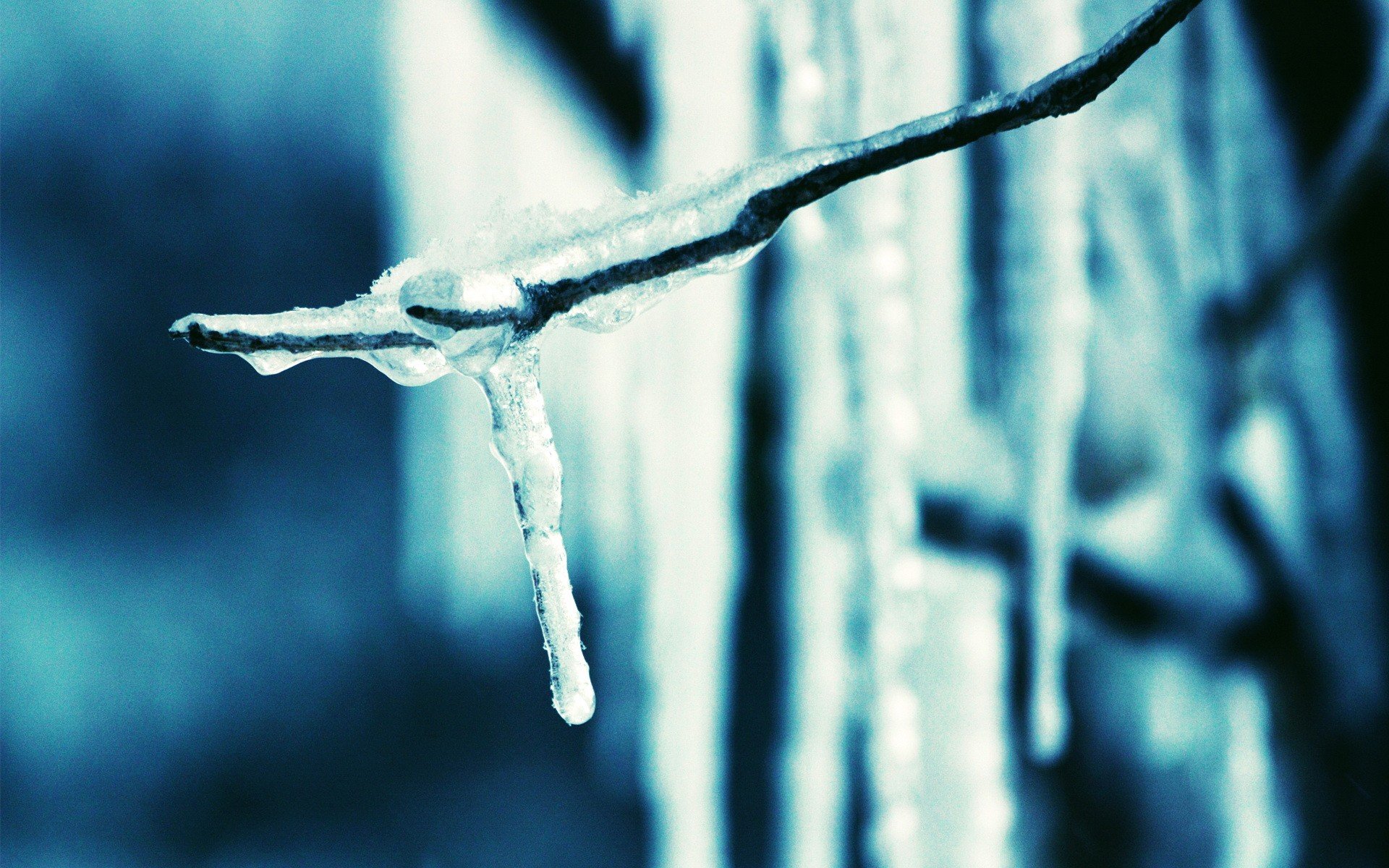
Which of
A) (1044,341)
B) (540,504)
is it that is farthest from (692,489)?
(540,504)

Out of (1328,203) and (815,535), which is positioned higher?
(1328,203)

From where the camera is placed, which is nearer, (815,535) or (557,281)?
(557,281)

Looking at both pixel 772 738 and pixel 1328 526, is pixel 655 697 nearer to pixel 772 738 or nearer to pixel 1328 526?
pixel 772 738

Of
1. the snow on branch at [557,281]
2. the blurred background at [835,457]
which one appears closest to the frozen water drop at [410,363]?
the snow on branch at [557,281]

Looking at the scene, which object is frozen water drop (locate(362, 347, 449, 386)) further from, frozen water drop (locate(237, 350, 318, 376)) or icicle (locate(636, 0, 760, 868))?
icicle (locate(636, 0, 760, 868))

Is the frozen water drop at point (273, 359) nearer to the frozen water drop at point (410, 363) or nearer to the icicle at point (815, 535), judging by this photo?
the frozen water drop at point (410, 363)

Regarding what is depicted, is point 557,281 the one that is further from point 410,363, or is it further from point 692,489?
point 692,489

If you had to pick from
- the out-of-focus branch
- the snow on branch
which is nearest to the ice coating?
the snow on branch
